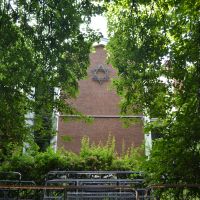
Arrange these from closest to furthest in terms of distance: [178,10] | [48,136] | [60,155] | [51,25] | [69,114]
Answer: [51,25] → [178,10] → [69,114] → [48,136] → [60,155]

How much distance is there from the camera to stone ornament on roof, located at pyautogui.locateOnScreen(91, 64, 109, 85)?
A: 2166 cm

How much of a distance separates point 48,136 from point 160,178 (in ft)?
12.6

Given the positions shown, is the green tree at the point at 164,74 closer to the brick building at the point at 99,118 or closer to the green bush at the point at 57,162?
the green bush at the point at 57,162

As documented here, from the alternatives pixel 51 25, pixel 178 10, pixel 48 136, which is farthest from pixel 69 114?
pixel 178 10

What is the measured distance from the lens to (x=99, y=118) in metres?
20.6

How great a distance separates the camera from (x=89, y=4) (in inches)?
326

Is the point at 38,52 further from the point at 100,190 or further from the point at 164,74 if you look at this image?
the point at 100,190

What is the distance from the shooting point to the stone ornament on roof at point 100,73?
71.1ft

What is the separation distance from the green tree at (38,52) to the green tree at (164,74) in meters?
1.18

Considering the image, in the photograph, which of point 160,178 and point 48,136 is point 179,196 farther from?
point 48,136

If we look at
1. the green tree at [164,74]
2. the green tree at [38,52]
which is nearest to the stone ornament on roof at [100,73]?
the green tree at [164,74]

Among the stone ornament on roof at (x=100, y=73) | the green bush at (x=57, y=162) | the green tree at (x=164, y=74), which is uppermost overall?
the stone ornament on roof at (x=100, y=73)

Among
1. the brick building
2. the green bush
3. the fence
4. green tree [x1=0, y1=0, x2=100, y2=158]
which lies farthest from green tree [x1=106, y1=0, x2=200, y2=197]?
the brick building

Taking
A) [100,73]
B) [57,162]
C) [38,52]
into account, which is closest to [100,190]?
[57,162]
